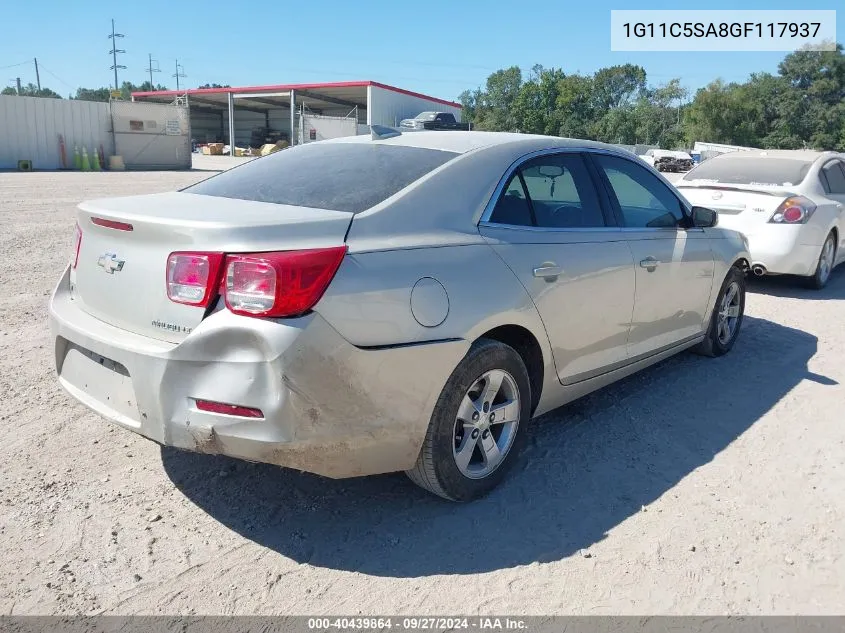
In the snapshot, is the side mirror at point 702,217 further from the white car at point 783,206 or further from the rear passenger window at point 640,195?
the white car at point 783,206

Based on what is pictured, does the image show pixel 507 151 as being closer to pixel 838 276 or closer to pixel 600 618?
pixel 600 618

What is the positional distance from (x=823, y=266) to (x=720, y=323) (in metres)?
3.68

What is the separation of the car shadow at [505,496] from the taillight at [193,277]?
3.38ft

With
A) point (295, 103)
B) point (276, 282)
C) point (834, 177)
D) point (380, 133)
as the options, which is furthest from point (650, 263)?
point (295, 103)

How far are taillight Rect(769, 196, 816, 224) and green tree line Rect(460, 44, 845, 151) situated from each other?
252 ft

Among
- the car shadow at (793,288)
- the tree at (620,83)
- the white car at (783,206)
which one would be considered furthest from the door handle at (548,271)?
the tree at (620,83)

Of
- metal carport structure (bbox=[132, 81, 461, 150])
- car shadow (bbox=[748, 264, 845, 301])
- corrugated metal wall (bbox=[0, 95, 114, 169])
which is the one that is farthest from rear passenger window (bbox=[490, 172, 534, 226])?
metal carport structure (bbox=[132, 81, 461, 150])

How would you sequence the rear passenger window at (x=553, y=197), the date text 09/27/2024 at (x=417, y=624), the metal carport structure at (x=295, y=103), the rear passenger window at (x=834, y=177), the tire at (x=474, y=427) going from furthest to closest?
1. the metal carport structure at (x=295, y=103)
2. the rear passenger window at (x=834, y=177)
3. the rear passenger window at (x=553, y=197)
4. the tire at (x=474, y=427)
5. the date text 09/27/2024 at (x=417, y=624)

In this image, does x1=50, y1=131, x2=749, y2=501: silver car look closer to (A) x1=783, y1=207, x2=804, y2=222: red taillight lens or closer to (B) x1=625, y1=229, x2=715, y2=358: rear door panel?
(B) x1=625, y1=229, x2=715, y2=358: rear door panel

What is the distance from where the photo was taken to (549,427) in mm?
4180

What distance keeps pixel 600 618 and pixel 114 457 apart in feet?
7.99

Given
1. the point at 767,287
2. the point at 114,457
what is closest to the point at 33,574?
the point at 114,457

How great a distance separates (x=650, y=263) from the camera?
13.9 ft

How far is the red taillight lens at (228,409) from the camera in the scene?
259 centimetres
